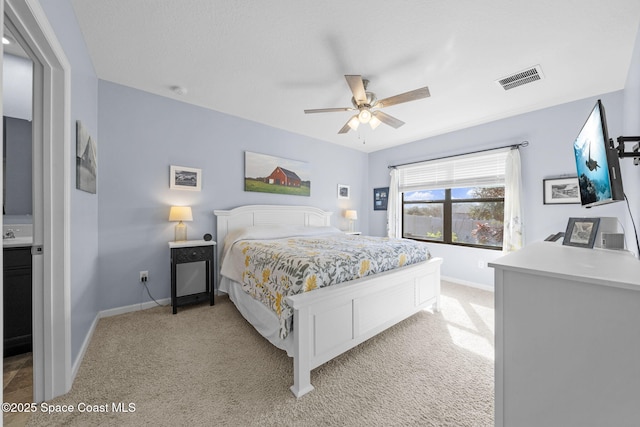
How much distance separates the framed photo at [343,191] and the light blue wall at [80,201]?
12.1ft

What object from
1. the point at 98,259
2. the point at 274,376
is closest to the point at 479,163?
the point at 274,376

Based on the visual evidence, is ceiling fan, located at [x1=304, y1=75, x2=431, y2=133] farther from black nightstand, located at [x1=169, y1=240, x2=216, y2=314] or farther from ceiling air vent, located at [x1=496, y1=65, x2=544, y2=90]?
black nightstand, located at [x1=169, y1=240, x2=216, y2=314]

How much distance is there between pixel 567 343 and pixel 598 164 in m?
1.11

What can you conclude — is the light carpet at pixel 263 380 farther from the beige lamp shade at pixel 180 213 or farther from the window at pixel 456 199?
the window at pixel 456 199

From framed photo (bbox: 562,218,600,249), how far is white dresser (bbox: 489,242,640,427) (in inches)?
22.5

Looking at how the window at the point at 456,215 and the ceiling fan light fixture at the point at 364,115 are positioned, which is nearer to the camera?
the ceiling fan light fixture at the point at 364,115

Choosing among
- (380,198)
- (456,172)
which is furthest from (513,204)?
(380,198)

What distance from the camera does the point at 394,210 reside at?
4.87 metres

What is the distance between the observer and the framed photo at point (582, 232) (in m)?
1.57

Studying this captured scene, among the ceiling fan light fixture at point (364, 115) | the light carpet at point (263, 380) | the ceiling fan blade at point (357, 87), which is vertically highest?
the ceiling fan blade at point (357, 87)

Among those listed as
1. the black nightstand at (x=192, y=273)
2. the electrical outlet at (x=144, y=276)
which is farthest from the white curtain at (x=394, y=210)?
the electrical outlet at (x=144, y=276)

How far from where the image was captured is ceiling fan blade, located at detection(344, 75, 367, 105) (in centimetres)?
208

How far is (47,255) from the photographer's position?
1.46 m

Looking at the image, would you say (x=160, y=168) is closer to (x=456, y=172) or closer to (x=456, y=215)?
(x=456, y=172)
